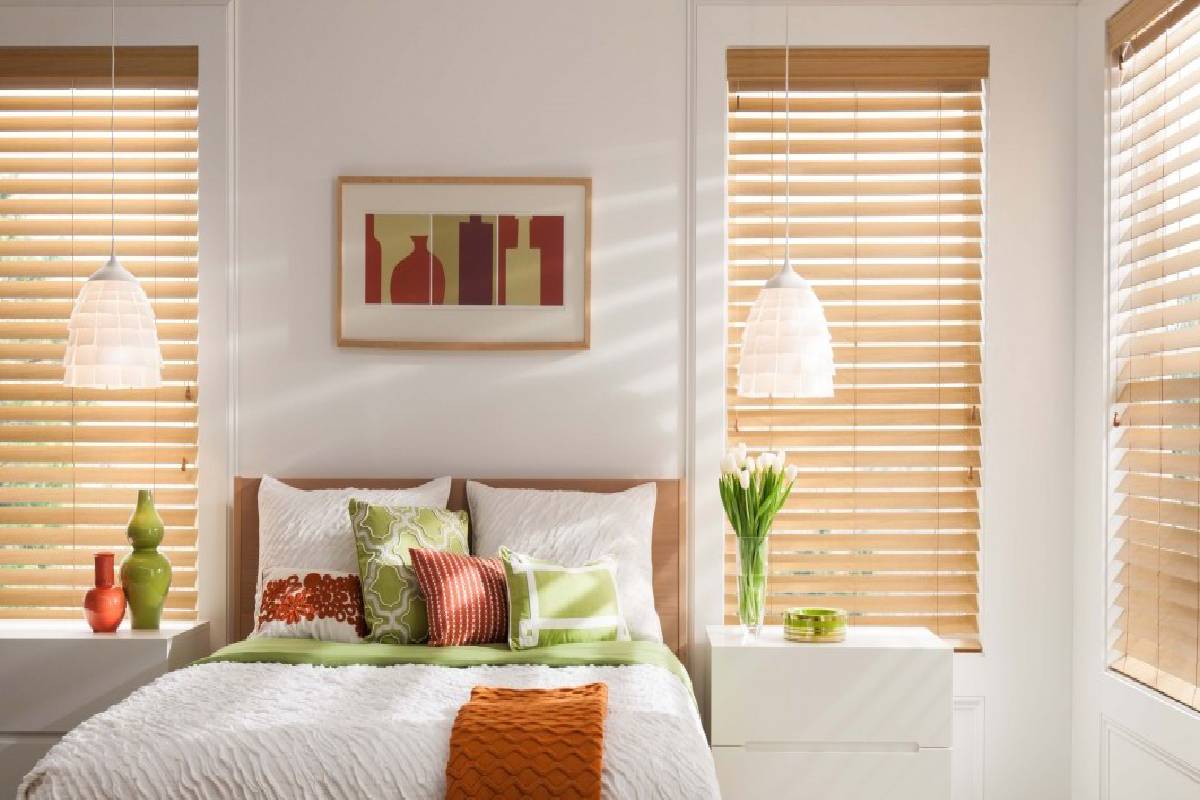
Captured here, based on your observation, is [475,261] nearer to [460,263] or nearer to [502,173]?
[460,263]

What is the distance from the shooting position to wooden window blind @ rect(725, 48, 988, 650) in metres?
3.56

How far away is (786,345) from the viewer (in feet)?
10.3

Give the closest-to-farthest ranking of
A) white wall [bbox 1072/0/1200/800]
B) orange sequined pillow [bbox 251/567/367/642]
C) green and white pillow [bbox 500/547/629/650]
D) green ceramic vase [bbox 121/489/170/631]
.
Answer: green and white pillow [bbox 500/547/629/650], orange sequined pillow [bbox 251/567/367/642], white wall [bbox 1072/0/1200/800], green ceramic vase [bbox 121/489/170/631]

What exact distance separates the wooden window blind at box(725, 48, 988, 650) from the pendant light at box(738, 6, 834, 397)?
0.38m

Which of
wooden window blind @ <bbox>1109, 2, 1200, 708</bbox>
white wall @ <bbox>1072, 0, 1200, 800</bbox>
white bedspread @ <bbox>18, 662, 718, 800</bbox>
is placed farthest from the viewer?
white wall @ <bbox>1072, 0, 1200, 800</bbox>

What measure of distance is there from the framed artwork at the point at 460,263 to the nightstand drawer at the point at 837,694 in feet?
3.97

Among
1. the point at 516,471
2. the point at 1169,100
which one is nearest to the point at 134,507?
the point at 516,471

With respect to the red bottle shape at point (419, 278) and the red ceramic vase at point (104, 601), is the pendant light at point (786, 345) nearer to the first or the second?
the red bottle shape at point (419, 278)

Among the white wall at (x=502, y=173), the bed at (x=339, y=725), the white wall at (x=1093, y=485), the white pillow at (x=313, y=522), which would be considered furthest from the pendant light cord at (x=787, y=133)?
the bed at (x=339, y=725)

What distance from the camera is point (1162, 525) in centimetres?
292

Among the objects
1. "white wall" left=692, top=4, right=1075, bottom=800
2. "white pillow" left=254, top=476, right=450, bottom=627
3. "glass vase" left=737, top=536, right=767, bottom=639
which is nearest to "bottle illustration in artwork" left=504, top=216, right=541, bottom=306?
"white wall" left=692, top=4, right=1075, bottom=800

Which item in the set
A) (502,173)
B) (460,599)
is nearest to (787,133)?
(502,173)

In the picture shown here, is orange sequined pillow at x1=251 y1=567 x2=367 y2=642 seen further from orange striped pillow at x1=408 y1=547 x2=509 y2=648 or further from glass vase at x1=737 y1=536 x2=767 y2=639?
glass vase at x1=737 y1=536 x2=767 y2=639

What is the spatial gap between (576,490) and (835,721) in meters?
1.07
